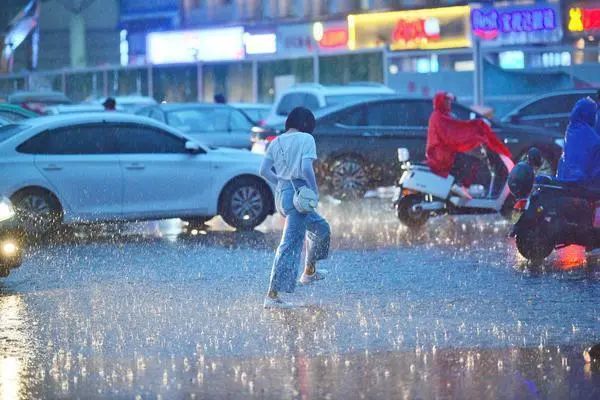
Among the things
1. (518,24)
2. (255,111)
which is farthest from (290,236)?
(518,24)

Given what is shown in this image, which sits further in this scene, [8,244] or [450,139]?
[450,139]

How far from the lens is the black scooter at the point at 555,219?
559 inches

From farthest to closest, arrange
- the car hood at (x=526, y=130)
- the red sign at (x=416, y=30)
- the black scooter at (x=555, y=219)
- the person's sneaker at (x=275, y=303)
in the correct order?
the red sign at (x=416, y=30), the car hood at (x=526, y=130), the black scooter at (x=555, y=219), the person's sneaker at (x=275, y=303)

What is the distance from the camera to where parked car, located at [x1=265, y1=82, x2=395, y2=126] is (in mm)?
25812

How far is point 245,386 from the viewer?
27.5 feet

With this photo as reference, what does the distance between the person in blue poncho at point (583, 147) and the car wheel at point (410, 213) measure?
162 inches

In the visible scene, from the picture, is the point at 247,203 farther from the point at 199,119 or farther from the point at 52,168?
the point at 199,119

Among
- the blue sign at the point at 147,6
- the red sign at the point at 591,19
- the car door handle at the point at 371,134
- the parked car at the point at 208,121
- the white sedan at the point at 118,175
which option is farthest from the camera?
the blue sign at the point at 147,6

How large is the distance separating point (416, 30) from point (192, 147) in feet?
103

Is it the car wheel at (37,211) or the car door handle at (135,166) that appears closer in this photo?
the car wheel at (37,211)

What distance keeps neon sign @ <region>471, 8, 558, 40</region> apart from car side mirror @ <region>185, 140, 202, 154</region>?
23.6m

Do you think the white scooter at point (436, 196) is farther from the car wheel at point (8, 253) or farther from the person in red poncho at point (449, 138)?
the car wheel at point (8, 253)

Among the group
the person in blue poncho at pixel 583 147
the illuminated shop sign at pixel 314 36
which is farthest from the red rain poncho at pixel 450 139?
the illuminated shop sign at pixel 314 36

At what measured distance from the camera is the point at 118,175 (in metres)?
17.9
